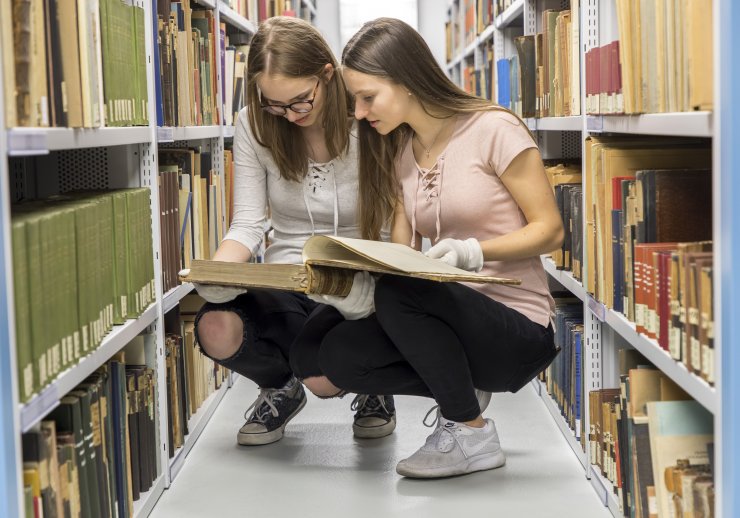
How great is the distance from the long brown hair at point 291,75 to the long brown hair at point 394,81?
0.08 metres

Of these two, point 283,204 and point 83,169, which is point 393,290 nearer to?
point 283,204

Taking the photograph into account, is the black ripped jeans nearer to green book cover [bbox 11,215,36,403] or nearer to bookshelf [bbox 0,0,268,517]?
bookshelf [bbox 0,0,268,517]

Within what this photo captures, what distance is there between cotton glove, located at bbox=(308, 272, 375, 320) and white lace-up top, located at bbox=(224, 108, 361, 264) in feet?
1.21

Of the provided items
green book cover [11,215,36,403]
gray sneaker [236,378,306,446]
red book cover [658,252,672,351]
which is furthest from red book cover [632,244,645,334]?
gray sneaker [236,378,306,446]

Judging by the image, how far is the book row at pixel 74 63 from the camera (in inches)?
52.4

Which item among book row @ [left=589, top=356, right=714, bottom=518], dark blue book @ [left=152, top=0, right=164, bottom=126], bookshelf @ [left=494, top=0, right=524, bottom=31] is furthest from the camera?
bookshelf @ [left=494, top=0, right=524, bottom=31]

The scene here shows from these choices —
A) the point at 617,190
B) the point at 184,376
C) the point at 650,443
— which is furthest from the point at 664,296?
the point at 184,376

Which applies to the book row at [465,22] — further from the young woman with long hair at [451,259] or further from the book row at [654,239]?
the book row at [654,239]

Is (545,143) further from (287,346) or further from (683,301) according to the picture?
(683,301)

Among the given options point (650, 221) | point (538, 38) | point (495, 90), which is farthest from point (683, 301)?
point (495, 90)

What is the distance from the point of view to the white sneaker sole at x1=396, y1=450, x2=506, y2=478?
2201mm

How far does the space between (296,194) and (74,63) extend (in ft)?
3.04

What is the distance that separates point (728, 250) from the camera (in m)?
1.25

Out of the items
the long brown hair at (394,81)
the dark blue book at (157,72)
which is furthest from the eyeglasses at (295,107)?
the dark blue book at (157,72)
